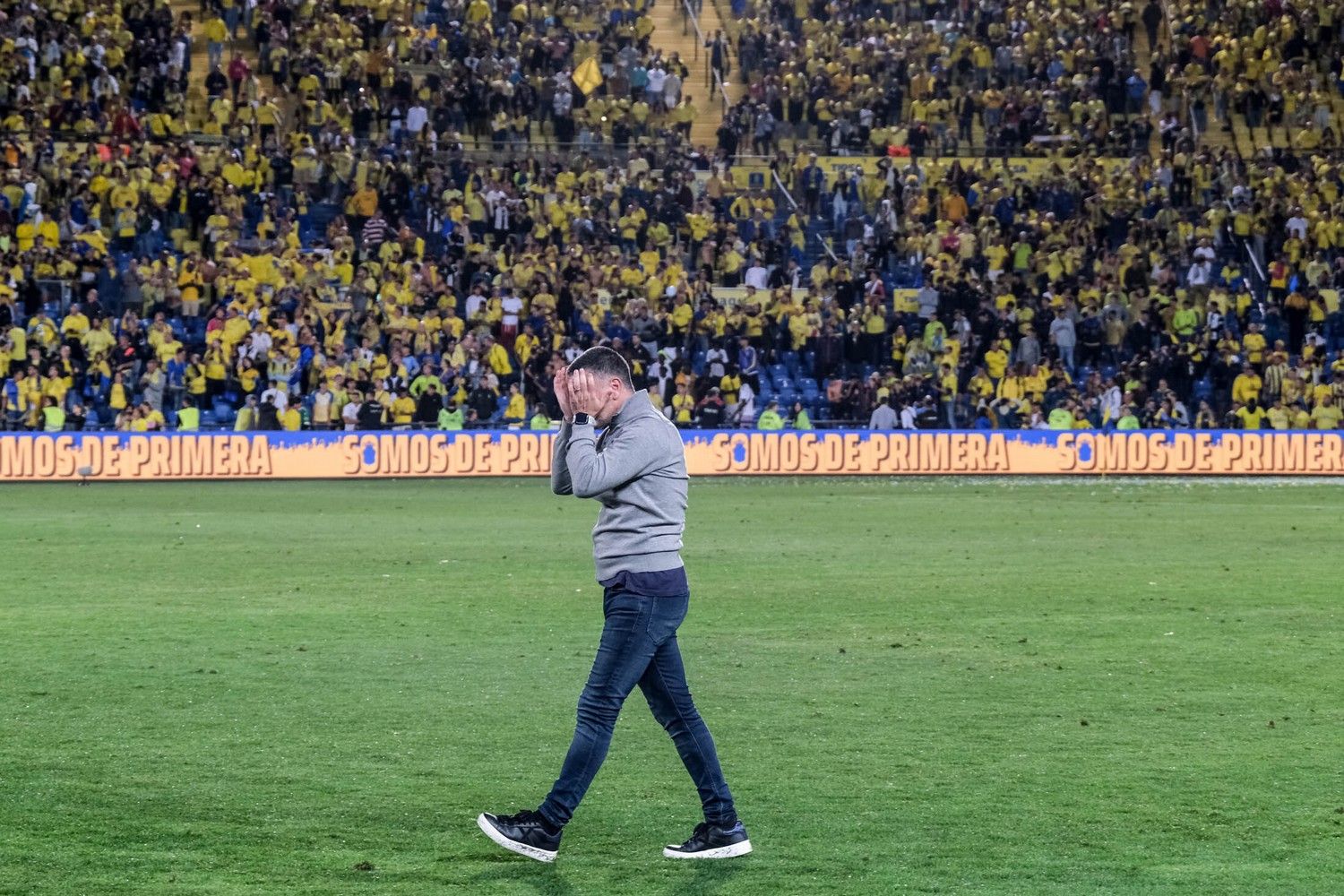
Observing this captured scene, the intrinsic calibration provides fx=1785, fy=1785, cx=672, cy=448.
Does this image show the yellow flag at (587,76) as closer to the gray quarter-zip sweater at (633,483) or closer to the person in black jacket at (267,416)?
the person in black jacket at (267,416)

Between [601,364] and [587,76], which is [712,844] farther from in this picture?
[587,76]

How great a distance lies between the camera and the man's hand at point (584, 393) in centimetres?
631

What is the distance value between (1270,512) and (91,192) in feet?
72.7

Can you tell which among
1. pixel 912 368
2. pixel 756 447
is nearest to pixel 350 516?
pixel 756 447

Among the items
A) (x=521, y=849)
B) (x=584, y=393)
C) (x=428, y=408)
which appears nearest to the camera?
(x=584, y=393)

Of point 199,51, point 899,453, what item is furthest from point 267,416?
point 199,51

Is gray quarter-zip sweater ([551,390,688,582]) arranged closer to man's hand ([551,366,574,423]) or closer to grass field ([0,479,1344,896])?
man's hand ([551,366,574,423])

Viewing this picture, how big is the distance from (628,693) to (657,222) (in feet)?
99.9

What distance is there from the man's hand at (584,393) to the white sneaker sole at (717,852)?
1.73 m

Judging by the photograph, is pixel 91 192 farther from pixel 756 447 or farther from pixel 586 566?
pixel 586 566

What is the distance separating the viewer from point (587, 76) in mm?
39375

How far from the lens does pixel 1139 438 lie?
32094 mm

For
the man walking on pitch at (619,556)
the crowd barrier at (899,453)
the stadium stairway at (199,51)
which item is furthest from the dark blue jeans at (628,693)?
the stadium stairway at (199,51)

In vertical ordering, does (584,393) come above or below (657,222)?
below
